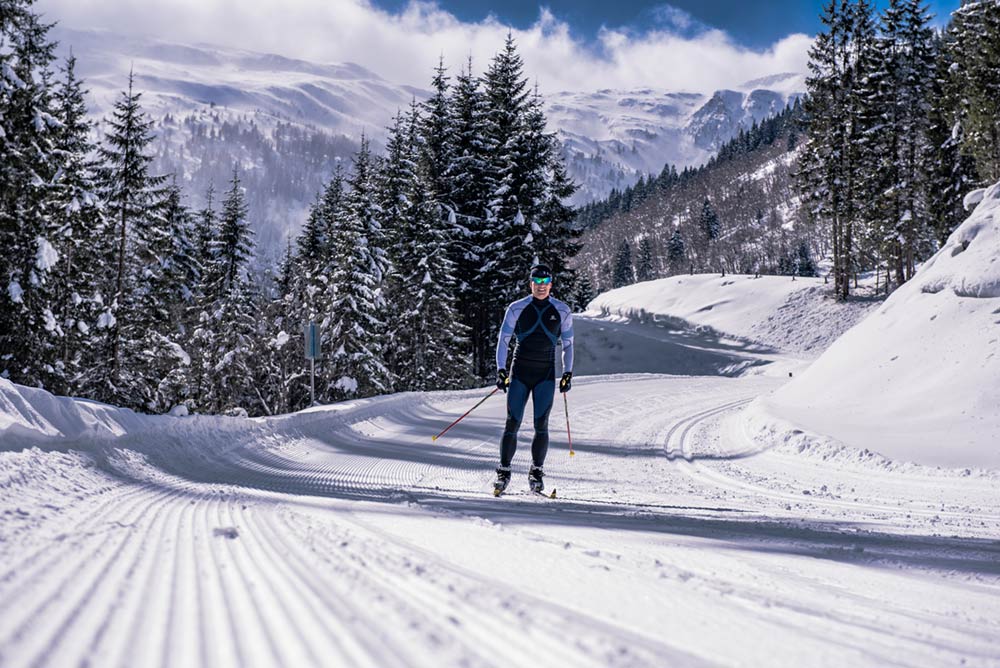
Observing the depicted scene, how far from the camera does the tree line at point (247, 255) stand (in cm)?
1702

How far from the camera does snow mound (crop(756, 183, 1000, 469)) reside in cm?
736

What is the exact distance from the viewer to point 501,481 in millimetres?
5828

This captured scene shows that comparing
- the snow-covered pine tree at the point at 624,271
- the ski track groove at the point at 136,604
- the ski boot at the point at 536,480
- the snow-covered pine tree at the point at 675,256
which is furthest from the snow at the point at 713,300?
the snow-covered pine tree at the point at 675,256

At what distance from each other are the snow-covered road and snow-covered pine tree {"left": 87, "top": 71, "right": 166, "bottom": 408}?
17.3 m

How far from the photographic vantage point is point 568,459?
9.20m

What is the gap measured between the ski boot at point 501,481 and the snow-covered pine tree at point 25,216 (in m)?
16.6

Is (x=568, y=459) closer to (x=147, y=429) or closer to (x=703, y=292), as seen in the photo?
(x=147, y=429)

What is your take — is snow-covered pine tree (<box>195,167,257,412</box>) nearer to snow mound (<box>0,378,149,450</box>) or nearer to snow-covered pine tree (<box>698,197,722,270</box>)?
snow mound (<box>0,378,149,450</box>)

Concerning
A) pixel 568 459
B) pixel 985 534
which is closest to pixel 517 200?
pixel 568 459

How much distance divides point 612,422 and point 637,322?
133 feet

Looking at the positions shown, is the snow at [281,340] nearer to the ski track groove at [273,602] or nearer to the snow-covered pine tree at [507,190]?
the snow-covered pine tree at [507,190]

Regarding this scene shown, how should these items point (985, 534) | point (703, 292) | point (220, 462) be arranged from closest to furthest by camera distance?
point (985, 534) < point (220, 462) < point (703, 292)

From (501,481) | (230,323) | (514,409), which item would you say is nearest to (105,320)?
(230,323)

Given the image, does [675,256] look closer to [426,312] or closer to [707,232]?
[707,232]
